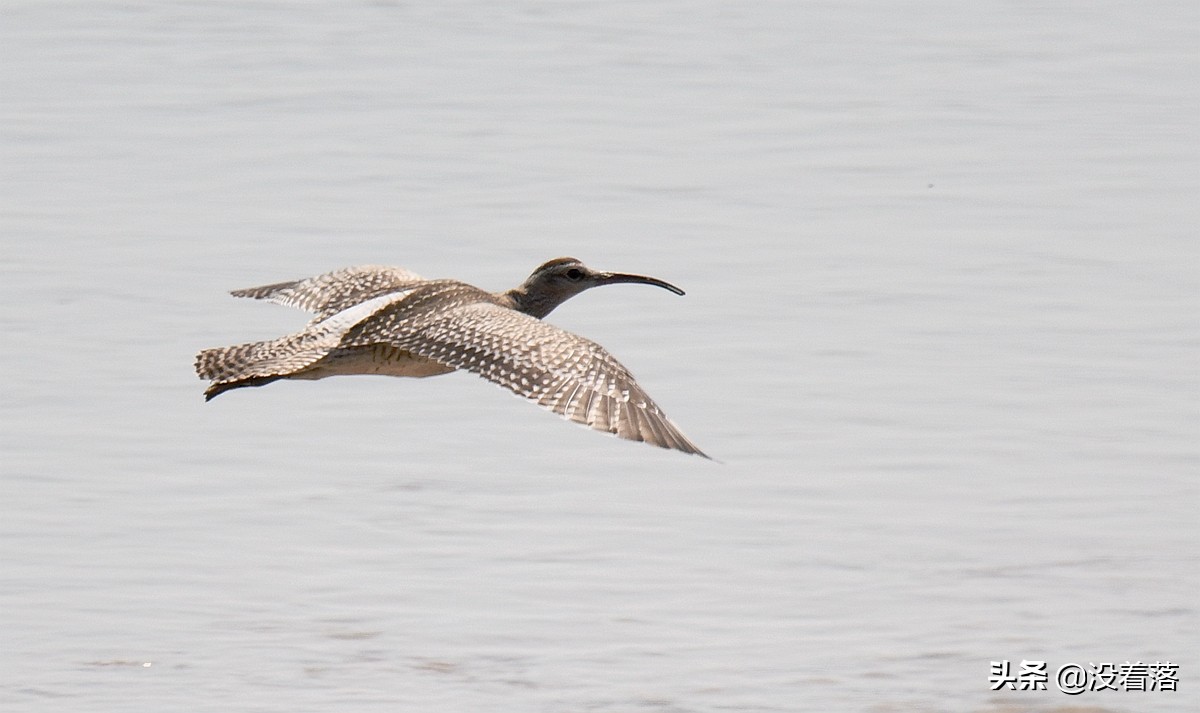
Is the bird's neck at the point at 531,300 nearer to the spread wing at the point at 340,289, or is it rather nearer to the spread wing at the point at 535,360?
the spread wing at the point at 340,289

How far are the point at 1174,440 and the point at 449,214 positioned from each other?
626 centimetres

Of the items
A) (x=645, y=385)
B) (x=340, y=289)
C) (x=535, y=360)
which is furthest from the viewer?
(x=645, y=385)

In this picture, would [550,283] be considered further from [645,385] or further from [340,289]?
[645,385]

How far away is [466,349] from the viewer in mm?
10273

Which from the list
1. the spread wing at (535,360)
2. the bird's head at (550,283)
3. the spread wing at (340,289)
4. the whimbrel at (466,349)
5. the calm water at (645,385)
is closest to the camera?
the spread wing at (535,360)

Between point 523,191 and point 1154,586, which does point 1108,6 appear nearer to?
point 523,191

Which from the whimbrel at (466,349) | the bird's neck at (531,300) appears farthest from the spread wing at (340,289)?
the bird's neck at (531,300)

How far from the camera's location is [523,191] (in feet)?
60.4

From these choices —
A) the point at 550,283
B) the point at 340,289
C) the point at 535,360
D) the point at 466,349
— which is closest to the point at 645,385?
the point at 550,283

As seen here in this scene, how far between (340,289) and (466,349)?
194cm

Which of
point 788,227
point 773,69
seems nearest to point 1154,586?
point 788,227

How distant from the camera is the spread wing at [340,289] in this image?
38.8 feet

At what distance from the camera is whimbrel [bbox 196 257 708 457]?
378 inches

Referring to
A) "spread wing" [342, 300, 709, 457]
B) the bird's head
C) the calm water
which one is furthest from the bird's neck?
the calm water
